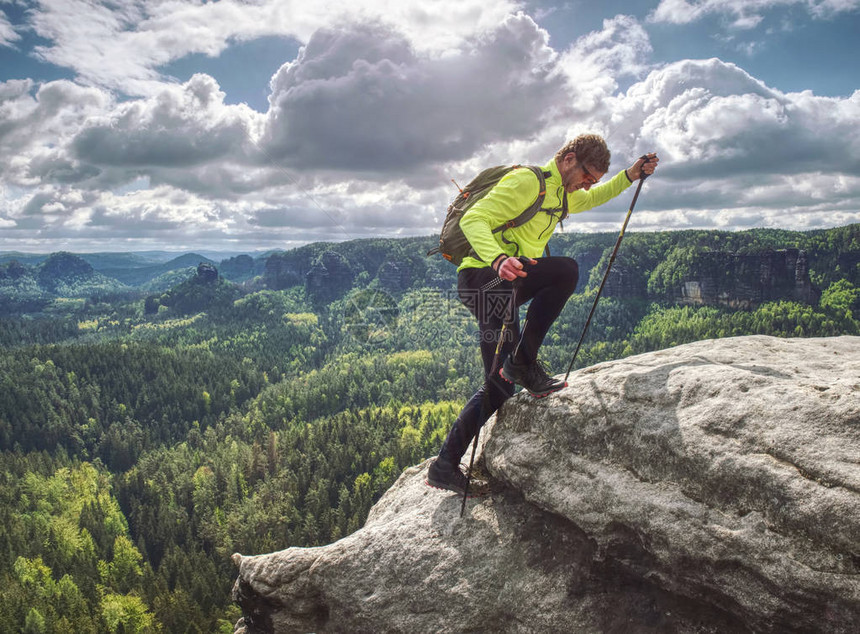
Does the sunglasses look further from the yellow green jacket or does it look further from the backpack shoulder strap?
the backpack shoulder strap

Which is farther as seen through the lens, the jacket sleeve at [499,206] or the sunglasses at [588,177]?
the sunglasses at [588,177]

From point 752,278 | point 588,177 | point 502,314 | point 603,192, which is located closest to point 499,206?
point 588,177

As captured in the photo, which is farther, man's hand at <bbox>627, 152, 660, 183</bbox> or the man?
man's hand at <bbox>627, 152, 660, 183</bbox>

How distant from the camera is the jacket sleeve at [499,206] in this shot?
6770 millimetres

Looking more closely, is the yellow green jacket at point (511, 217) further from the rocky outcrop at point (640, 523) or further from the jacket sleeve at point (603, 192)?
the rocky outcrop at point (640, 523)

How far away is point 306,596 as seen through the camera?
29.0ft

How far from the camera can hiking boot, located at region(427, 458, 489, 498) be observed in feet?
29.2

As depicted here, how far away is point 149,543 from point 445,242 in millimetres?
85565

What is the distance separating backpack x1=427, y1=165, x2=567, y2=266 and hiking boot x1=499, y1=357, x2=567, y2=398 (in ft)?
7.25

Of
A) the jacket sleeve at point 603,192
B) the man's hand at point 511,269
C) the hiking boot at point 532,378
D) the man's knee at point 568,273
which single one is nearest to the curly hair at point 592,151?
the jacket sleeve at point 603,192

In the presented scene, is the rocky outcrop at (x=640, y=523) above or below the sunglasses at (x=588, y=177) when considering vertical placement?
below

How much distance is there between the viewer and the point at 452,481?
8.95 meters

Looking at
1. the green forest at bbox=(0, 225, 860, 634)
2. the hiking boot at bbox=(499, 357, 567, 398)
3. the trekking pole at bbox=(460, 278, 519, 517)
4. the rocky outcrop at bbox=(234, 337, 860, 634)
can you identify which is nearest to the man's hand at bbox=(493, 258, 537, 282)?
the trekking pole at bbox=(460, 278, 519, 517)

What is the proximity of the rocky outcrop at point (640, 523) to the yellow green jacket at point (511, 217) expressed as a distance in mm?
2937
